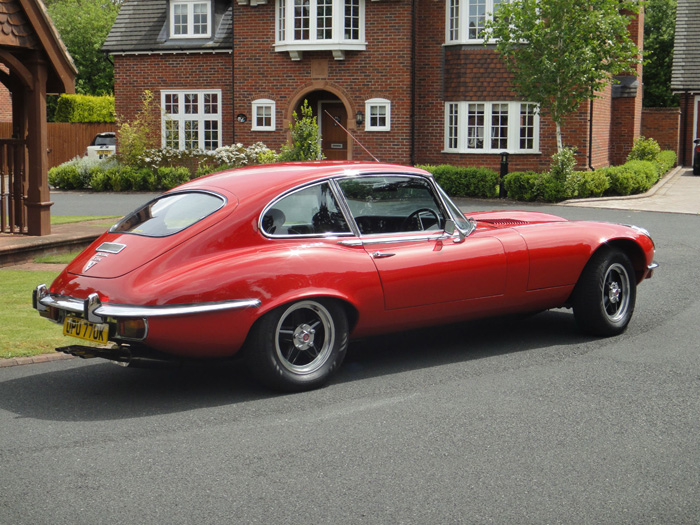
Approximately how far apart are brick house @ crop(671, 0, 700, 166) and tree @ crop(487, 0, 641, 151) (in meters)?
14.6

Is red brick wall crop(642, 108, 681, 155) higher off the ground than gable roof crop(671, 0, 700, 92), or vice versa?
gable roof crop(671, 0, 700, 92)

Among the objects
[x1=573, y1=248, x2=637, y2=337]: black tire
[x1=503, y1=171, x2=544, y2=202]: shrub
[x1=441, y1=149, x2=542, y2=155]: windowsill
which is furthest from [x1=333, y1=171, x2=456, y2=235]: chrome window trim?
[x1=441, y1=149, x2=542, y2=155]: windowsill

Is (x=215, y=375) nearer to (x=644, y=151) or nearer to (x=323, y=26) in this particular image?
(x=323, y=26)

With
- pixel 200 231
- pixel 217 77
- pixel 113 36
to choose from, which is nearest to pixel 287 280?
pixel 200 231

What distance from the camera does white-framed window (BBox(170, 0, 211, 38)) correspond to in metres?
30.0

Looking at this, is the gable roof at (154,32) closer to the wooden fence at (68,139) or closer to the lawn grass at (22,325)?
the wooden fence at (68,139)

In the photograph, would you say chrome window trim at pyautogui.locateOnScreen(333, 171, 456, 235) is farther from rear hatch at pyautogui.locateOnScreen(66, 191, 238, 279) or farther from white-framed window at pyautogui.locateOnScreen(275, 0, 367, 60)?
white-framed window at pyautogui.locateOnScreen(275, 0, 367, 60)

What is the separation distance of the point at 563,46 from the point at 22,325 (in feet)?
58.6

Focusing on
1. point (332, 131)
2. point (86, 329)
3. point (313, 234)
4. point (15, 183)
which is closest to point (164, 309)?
point (86, 329)

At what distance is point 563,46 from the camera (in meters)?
22.7

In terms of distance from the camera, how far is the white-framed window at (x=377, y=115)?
27.3 m

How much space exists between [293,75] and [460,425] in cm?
2378

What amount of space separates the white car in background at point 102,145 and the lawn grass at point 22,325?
84.5 feet

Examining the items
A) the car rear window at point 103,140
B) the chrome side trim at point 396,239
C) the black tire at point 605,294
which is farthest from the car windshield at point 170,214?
the car rear window at point 103,140
